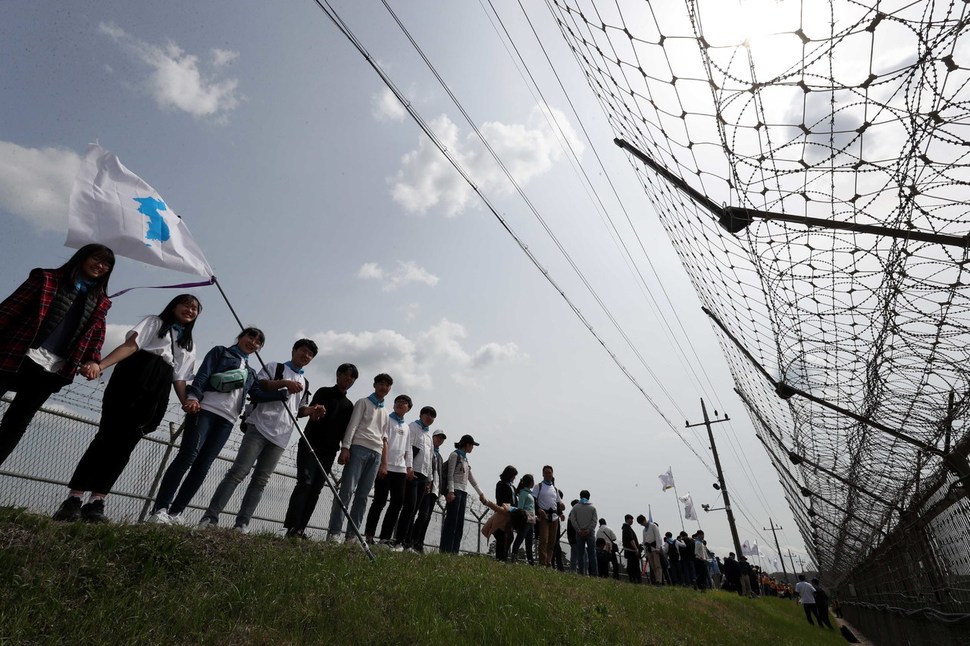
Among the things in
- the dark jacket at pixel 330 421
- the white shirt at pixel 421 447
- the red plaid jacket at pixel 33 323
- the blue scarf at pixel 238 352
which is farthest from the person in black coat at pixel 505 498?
the red plaid jacket at pixel 33 323

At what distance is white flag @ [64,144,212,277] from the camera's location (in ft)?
11.7

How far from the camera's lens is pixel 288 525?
508cm

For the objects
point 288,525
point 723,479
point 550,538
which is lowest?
point 288,525

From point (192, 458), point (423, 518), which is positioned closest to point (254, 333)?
point (192, 458)

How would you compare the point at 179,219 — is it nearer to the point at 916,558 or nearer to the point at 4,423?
the point at 4,423

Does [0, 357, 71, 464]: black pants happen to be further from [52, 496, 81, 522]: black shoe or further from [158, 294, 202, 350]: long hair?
[158, 294, 202, 350]: long hair

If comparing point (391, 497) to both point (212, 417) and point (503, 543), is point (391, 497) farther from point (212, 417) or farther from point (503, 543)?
point (503, 543)

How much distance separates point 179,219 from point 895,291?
6036mm

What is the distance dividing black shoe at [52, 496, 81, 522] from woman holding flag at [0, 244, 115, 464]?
21.3 inches

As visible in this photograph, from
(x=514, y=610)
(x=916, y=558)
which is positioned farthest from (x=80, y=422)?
(x=916, y=558)

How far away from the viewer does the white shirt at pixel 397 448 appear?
20.2 feet

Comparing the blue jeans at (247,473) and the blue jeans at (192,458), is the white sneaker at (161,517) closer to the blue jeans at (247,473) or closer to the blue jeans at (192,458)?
the blue jeans at (192,458)

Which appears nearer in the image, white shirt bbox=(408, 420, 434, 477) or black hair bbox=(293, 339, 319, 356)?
black hair bbox=(293, 339, 319, 356)

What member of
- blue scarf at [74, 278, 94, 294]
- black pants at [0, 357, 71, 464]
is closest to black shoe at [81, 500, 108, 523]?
black pants at [0, 357, 71, 464]
